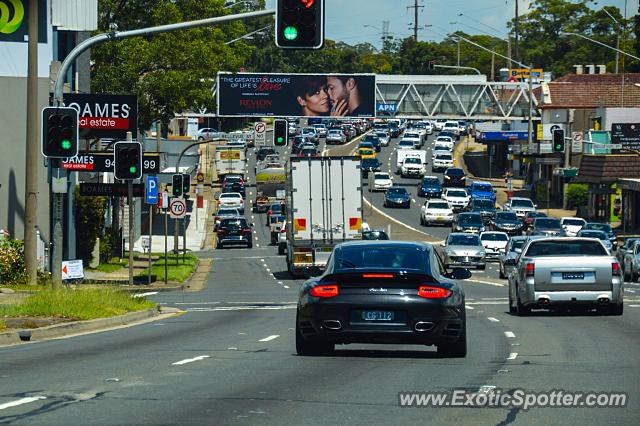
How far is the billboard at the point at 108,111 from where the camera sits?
4494cm

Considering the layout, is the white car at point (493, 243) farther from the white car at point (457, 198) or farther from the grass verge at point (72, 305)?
the grass verge at point (72, 305)

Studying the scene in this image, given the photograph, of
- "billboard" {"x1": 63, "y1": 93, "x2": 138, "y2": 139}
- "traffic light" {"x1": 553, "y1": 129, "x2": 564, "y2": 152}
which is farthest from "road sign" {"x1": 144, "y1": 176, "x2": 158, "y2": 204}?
"traffic light" {"x1": 553, "y1": 129, "x2": 564, "y2": 152}

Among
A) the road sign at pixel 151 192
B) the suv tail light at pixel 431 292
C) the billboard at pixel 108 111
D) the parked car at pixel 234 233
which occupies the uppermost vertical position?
the billboard at pixel 108 111

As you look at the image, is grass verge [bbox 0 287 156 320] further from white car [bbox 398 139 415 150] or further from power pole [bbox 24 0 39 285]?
white car [bbox 398 139 415 150]

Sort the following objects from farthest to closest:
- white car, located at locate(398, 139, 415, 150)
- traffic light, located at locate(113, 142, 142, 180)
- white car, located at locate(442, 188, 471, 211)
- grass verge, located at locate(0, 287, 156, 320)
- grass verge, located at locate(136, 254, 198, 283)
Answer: white car, located at locate(398, 139, 415, 150), white car, located at locate(442, 188, 471, 211), grass verge, located at locate(136, 254, 198, 283), traffic light, located at locate(113, 142, 142, 180), grass verge, located at locate(0, 287, 156, 320)

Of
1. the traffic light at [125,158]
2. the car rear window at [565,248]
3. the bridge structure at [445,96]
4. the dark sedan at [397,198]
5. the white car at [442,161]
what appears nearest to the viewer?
the car rear window at [565,248]

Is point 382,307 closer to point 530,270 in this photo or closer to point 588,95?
point 530,270

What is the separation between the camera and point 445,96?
127m

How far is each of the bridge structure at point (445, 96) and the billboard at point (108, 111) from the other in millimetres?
80454

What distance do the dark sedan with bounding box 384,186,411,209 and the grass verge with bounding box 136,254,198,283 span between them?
3244cm

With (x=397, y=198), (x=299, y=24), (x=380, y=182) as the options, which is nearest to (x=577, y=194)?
(x=397, y=198)

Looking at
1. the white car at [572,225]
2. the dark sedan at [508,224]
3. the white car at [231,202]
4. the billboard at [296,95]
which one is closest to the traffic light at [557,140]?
the white car at [572,225]

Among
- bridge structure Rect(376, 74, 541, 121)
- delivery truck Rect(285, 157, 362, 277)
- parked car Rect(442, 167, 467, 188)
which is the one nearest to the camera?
delivery truck Rect(285, 157, 362, 277)

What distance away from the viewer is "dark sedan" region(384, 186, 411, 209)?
9525 centimetres
